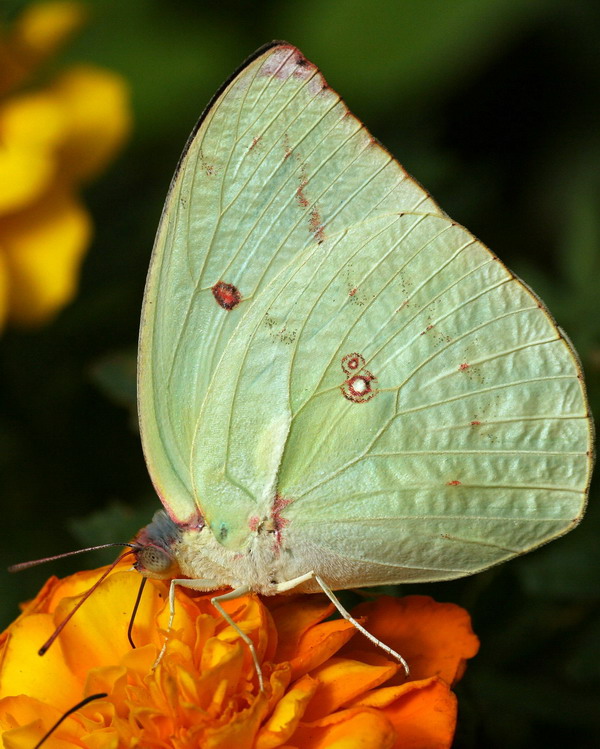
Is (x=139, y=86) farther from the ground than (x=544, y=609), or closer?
farther from the ground

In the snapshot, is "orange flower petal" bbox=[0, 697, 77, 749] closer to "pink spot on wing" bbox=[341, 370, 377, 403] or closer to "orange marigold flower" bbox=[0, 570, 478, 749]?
"orange marigold flower" bbox=[0, 570, 478, 749]

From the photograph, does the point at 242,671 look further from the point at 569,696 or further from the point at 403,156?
the point at 403,156

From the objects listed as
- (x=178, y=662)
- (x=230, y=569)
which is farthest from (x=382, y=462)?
(x=178, y=662)

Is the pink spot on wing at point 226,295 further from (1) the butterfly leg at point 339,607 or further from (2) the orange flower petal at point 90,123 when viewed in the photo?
(2) the orange flower petal at point 90,123

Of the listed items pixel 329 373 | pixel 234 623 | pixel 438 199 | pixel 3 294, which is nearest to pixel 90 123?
pixel 3 294

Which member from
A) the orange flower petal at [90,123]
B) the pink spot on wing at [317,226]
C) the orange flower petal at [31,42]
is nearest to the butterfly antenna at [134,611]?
the pink spot on wing at [317,226]

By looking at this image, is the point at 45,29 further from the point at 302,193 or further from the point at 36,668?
the point at 36,668
